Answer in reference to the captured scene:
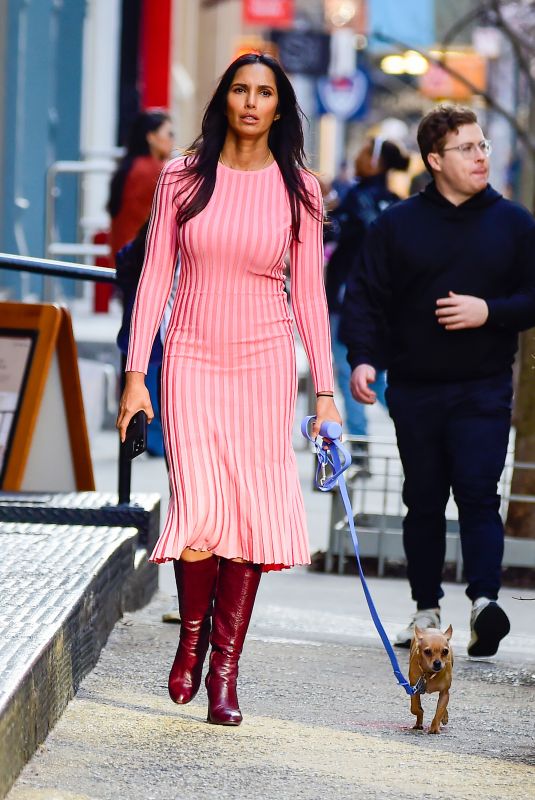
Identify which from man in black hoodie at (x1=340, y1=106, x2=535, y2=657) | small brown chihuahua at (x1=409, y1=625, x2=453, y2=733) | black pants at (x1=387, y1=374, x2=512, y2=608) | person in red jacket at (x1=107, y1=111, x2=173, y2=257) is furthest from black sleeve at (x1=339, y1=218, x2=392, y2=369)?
person in red jacket at (x1=107, y1=111, x2=173, y2=257)

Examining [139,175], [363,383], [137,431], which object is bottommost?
[363,383]

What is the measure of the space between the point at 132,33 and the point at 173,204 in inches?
741

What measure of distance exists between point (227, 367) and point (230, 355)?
0.03 meters

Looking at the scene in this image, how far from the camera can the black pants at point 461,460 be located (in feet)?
18.8

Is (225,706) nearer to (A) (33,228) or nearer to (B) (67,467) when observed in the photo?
(B) (67,467)

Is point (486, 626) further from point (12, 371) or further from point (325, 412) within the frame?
point (12, 371)

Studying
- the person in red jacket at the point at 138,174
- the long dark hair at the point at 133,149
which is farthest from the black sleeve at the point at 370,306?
the long dark hair at the point at 133,149

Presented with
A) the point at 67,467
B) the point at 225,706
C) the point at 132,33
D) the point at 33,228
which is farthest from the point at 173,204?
the point at 132,33

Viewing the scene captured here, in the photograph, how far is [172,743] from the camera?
426cm

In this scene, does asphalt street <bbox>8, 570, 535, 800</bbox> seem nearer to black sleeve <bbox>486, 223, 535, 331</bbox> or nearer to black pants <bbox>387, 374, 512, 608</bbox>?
black pants <bbox>387, 374, 512, 608</bbox>

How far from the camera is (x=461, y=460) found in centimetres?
572

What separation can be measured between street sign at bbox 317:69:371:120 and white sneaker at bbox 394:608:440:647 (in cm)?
3069

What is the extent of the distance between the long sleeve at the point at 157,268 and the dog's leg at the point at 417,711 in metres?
1.19

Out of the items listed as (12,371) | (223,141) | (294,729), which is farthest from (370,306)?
(294,729)
